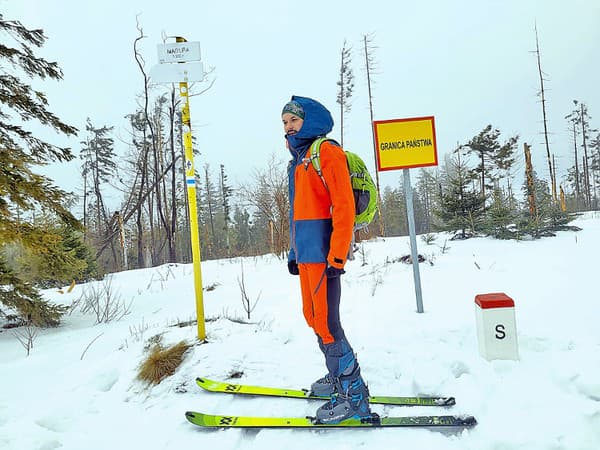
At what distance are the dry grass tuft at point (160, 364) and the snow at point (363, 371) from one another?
0.29 feet

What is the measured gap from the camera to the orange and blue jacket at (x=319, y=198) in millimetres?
2248

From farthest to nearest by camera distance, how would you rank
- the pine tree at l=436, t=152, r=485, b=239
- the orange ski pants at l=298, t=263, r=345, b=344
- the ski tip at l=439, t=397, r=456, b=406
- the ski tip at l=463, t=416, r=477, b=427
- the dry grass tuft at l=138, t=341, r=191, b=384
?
the pine tree at l=436, t=152, r=485, b=239 < the dry grass tuft at l=138, t=341, r=191, b=384 < the ski tip at l=439, t=397, r=456, b=406 < the orange ski pants at l=298, t=263, r=345, b=344 < the ski tip at l=463, t=416, r=477, b=427

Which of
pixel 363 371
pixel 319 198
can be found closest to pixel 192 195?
pixel 319 198

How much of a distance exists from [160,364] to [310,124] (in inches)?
103

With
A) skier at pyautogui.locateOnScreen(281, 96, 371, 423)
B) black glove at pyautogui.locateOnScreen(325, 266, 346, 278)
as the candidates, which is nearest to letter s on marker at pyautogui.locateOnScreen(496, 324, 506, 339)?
skier at pyautogui.locateOnScreen(281, 96, 371, 423)

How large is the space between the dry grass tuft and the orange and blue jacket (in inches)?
70.1

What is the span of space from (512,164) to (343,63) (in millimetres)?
13785

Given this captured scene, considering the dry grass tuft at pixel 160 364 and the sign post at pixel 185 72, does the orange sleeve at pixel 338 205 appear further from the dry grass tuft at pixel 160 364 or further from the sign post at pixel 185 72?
the dry grass tuft at pixel 160 364

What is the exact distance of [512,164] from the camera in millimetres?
24312

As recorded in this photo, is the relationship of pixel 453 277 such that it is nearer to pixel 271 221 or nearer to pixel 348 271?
pixel 348 271

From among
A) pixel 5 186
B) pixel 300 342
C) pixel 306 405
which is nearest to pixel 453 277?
pixel 300 342

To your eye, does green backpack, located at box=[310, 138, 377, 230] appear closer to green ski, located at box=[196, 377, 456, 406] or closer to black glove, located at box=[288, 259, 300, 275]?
black glove, located at box=[288, 259, 300, 275]

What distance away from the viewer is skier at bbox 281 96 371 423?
2270mm

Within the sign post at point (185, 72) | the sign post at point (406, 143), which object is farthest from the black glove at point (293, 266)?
the sign post at point (406, 143)
